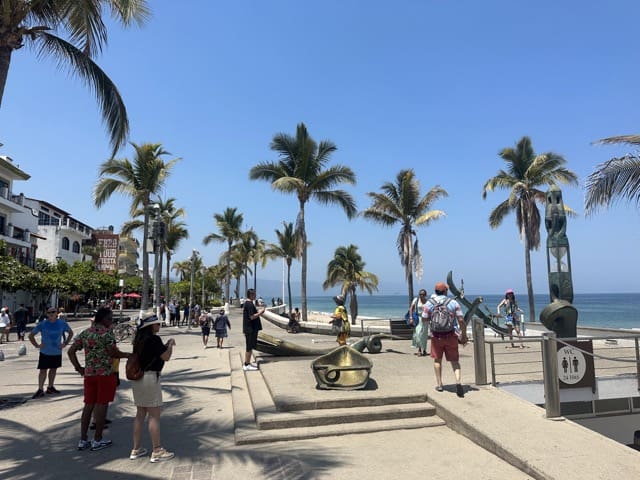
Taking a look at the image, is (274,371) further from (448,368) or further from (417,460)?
(417,460)

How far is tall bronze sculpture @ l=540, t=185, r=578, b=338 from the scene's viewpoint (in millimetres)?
10195

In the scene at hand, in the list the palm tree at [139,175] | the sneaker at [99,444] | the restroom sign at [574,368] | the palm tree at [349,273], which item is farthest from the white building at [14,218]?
the restroom sign at [574,368]

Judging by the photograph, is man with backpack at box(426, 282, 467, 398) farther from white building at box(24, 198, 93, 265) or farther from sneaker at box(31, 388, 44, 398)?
white building at box(24, 198, 93, 265)

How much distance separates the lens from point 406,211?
2447 centimetres

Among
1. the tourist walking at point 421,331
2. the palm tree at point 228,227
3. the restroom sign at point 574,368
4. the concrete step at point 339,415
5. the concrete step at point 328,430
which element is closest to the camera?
the concrete step at point 328,430

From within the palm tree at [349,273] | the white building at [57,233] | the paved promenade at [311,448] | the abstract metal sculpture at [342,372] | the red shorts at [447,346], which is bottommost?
the paved promenade at [311,448]

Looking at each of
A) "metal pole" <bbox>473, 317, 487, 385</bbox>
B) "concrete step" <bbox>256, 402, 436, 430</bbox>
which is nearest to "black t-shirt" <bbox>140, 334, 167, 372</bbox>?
"concrete step" <bbox>256, 402, 436, 430</bbox>

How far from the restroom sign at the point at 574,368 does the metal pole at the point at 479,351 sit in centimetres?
109

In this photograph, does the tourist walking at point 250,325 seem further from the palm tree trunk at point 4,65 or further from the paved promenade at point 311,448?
the palm tree trunk at point 4,65

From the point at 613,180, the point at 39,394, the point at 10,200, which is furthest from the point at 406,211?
the point at 10,200

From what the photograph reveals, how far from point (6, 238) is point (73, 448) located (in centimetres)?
4012

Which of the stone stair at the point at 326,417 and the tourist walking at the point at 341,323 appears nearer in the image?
the stone stair at the point at 326,417

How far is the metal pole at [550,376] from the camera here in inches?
215

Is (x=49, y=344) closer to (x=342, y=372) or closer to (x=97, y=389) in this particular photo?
(x=97, y=389)
